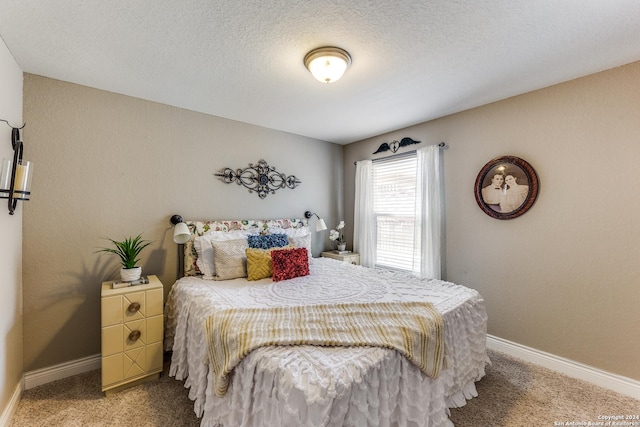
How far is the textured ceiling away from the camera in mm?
1432

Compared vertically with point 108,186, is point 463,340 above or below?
below

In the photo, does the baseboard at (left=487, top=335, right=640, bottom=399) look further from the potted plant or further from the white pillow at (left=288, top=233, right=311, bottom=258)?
the potted plant

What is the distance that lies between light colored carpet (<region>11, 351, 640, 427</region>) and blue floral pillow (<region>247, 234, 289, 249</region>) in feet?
4.15

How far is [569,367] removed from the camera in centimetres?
217

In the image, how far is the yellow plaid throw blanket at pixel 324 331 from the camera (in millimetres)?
1277

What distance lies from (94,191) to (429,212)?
3.29m

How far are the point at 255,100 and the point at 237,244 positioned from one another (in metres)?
1.41

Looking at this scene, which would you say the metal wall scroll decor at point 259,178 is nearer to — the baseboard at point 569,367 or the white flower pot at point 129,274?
the white flower pot at point 129,274

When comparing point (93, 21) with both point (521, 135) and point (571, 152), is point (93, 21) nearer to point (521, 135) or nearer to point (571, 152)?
point (521, 135)

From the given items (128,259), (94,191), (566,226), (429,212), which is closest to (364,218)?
(429,212)

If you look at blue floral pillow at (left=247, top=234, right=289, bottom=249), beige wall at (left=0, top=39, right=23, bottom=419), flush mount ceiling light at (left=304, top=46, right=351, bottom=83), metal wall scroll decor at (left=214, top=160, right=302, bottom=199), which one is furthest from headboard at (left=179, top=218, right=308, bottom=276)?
flush mount ceiling light at (left=304, top=46, right=351, bottom=83)

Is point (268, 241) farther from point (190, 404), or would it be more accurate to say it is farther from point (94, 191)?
point (94, 191)

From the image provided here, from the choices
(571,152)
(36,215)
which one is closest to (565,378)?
(571,152)

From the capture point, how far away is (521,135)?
2453 mm
